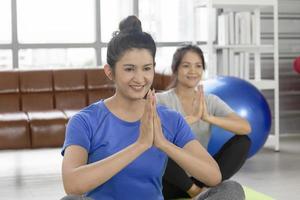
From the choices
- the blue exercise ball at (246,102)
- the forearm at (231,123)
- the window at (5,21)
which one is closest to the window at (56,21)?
the window at (5,21)

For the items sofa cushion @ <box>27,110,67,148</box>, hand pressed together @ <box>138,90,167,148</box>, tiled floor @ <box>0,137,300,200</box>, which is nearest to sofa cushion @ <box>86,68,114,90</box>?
tiled floor @ <box>0,137,300,200</box>

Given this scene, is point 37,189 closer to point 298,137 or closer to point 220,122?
point 220,122

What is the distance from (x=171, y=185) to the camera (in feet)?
9.73

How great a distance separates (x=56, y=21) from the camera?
6.14 metres

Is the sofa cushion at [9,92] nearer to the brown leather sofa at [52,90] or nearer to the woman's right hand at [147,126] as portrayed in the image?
the brown leather sofa at [52,90]

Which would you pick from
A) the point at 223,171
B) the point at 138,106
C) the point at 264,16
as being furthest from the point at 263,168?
the point at 138,106

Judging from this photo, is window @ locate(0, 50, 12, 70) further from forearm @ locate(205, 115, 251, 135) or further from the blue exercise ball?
forearm @ locate(205, 115, 251, 135)

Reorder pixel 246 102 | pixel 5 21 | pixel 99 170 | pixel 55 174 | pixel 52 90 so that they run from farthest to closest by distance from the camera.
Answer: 1. pixel 5 21
2. pixel 52 90
3. pixel 55 174
4. pixel 246 102
5. pixel 99 170

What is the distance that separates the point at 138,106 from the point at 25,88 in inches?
144

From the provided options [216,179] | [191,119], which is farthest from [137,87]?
[191,119]

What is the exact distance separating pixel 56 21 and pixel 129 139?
4468mm

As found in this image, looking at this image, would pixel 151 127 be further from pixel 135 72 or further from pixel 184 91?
pixel 184 91

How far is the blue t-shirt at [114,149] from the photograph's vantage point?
186 cm

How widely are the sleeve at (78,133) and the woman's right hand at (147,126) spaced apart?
7.1 inches
